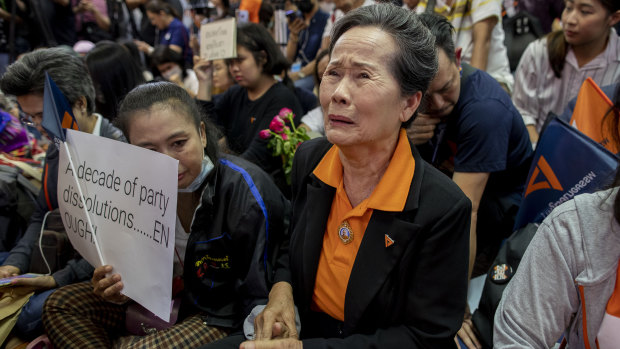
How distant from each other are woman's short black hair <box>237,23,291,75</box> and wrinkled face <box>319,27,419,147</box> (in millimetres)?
2215

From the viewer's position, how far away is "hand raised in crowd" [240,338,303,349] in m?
1.33

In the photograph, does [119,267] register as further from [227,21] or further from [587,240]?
[227,21]

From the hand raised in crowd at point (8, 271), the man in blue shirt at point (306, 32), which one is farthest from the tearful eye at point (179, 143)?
the man in blue shirt at point (306, 32)

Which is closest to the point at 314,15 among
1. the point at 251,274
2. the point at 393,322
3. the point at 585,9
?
the point at 585,9

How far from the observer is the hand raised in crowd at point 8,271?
7.21 feet

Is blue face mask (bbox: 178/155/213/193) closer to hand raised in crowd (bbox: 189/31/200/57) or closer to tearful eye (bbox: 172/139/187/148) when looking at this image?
tearful eye (bbox: 172/139/187/148)

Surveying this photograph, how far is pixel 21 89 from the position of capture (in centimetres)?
230

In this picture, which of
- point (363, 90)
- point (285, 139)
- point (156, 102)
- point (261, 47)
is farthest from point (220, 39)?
point (363, 90)

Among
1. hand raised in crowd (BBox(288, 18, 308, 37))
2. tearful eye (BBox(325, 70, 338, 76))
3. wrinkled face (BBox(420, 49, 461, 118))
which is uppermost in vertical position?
tearful eye (BBox(325, 70, 338, 76))

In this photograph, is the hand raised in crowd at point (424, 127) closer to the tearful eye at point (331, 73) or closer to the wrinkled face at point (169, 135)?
the tearful eye at point (331, 73)

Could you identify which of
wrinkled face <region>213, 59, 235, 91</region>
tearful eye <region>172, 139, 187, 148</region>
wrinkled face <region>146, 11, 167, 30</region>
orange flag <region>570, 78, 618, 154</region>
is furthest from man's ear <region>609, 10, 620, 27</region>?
wrinkled face <region>146, 11, 167, 30</region>

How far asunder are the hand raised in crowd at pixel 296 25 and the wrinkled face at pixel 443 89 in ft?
10.8

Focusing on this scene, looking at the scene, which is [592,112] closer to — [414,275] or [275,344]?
[414,275]

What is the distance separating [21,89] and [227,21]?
1737 mm
